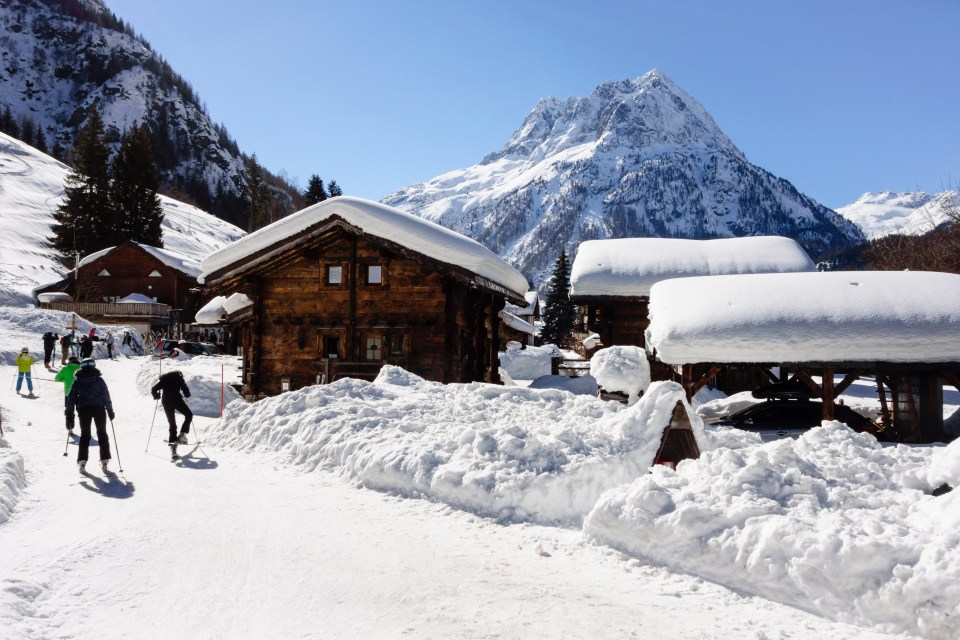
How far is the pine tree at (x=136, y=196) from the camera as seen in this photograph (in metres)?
71.2

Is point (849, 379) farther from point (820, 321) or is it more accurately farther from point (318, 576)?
point (318, 576)

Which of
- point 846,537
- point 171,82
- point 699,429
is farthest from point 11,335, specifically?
point 171,82

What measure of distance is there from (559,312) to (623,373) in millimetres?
49957

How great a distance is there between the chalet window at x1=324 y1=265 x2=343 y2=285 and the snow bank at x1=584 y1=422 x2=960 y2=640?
1551 centimetres

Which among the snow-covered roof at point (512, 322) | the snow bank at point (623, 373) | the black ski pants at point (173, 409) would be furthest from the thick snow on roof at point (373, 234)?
the snow-covered roof at point (512, 322)

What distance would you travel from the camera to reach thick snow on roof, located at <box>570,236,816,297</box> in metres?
25.4

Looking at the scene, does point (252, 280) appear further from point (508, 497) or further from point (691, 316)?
point (508, 497)

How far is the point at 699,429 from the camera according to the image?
360 inches

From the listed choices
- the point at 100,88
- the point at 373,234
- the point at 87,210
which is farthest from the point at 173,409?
the point at 100,88

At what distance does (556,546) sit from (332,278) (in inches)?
619

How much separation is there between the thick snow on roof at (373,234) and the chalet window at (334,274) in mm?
1799

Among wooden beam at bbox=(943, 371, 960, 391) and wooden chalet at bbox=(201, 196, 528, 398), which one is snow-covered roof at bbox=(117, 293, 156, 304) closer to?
wooden chalet at bbox=(201, 196, 528, 398)

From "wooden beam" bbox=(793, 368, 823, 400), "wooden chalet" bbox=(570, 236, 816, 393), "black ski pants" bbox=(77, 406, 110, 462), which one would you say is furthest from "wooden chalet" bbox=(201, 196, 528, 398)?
"black ski pants" bbox=(77, 406, 110, 462)

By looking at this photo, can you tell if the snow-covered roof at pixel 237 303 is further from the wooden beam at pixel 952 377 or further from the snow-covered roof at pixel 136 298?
the snow-covered roof at pixel 136 298
